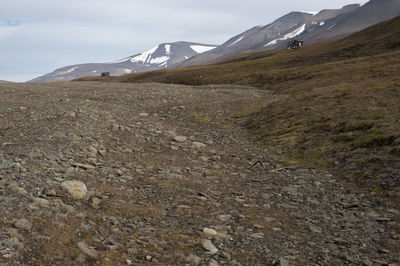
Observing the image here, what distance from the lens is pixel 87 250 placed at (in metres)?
6.48

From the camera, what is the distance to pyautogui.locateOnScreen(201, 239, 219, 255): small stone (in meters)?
7.19

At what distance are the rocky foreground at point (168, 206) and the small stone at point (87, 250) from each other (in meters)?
0.02

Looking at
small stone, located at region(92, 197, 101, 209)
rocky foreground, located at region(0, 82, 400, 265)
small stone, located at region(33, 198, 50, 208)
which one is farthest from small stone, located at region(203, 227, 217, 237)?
small stone, located at region(33, 198, 50, 208)

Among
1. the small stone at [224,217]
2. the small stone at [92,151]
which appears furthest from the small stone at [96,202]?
the small stone at [92,151]

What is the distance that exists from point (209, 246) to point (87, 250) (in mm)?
2655

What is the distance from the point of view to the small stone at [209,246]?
7188 millimetres

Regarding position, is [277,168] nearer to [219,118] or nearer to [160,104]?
[219,118]

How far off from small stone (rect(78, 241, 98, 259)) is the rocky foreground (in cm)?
2

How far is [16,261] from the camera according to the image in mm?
5660

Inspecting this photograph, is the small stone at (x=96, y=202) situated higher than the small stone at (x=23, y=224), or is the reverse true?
the small stone at (x=23, y=224)

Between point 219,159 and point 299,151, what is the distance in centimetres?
427

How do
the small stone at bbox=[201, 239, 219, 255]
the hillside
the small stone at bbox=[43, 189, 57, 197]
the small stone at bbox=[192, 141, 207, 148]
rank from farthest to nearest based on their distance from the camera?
the small stone at bbox=[192, 141, 207, 148], the hillside, the small stone at bbox=[43, 189, 57, 197], the small stone at bbox=[201, 239, 219, 255]

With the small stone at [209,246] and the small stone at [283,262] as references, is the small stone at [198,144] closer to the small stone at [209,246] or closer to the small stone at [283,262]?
the small stone at [209,246]

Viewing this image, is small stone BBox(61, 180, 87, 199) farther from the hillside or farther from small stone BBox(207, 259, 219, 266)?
the hillside
